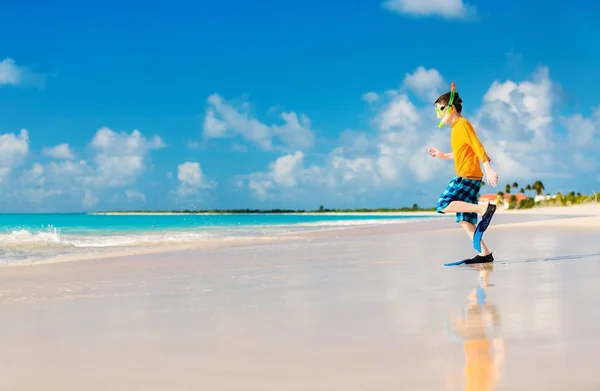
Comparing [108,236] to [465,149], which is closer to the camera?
[465,149]

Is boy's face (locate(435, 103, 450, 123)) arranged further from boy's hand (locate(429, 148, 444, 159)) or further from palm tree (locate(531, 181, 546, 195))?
palm tree (locate(531, 181, 546, 195))

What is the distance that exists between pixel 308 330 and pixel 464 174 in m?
5.38

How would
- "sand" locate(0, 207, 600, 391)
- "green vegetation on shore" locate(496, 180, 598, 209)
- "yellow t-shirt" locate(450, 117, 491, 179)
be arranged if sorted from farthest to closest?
1. "green vegetation on shore" locate(496, 180, 598, 209)
2. "yellow t-shirt" locate(450, 117, 491, 179)
3. "sand" locate(0, 207, 600, 391)

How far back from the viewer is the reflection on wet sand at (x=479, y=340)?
3.21m

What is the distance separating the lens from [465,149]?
9258 mm

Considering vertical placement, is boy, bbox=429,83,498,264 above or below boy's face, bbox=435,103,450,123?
below

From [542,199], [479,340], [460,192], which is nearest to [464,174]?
[460,192]

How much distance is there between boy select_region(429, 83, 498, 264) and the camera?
9188 mm

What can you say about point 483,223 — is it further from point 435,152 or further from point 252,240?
point 252,240

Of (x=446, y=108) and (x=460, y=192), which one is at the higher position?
(x=446, y=108)

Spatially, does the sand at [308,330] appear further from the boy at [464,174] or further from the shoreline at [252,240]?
the shoreline at [252,240]

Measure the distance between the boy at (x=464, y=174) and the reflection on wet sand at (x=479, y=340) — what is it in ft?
10.5

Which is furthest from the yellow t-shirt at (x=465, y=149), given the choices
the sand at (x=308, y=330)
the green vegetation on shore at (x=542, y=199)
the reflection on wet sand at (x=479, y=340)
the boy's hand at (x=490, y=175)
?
the green vegetation on shore at (x=542, y=199)

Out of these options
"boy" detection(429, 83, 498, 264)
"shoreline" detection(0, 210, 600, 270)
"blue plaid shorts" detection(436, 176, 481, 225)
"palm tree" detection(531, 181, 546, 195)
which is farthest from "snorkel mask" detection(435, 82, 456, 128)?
"palm tree" detection(531, 181, 546, 195)
